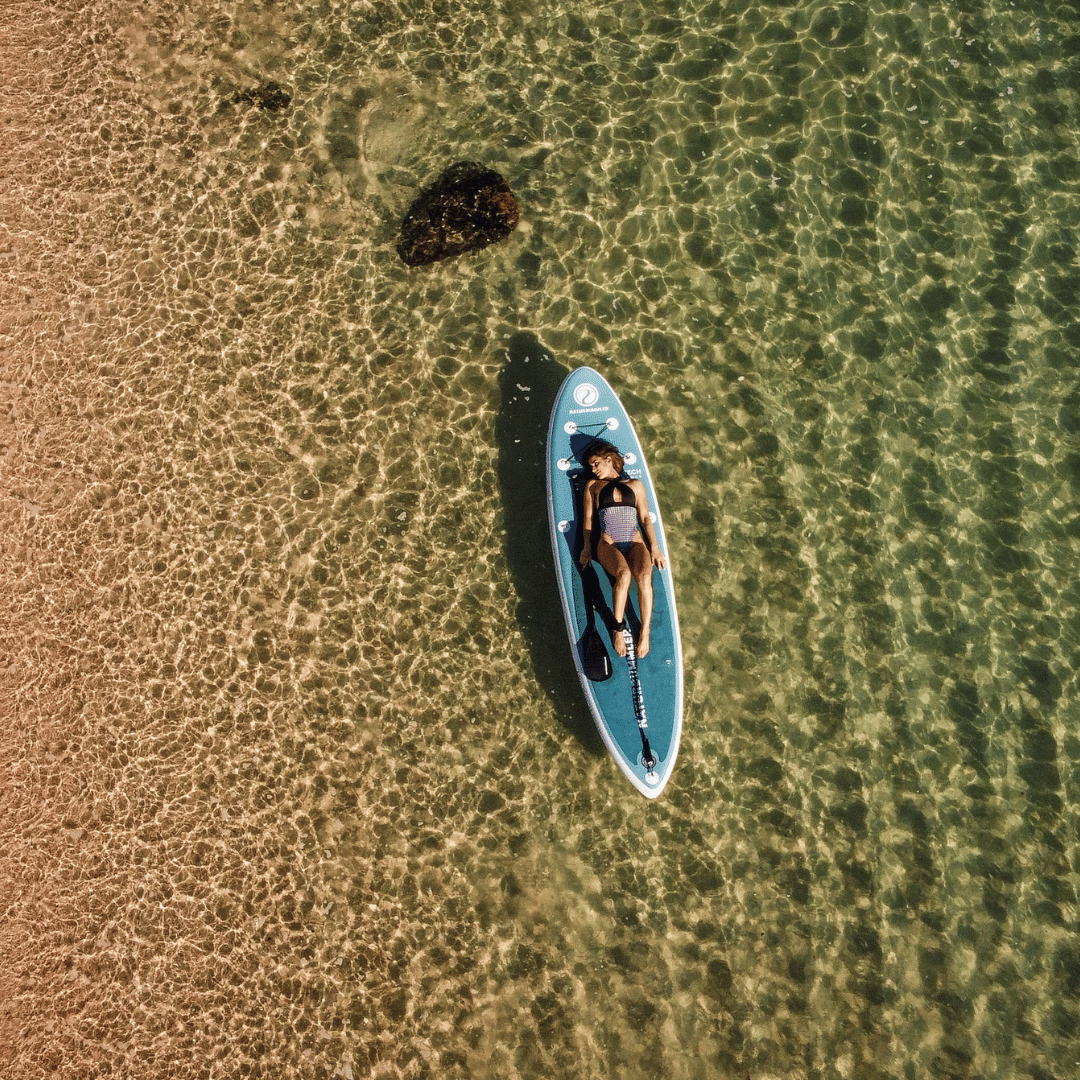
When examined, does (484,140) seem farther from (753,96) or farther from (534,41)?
(753,96)

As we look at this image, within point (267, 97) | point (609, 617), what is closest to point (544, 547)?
point (609, 617)

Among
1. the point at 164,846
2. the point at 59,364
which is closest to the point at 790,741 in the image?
the point at 164,846

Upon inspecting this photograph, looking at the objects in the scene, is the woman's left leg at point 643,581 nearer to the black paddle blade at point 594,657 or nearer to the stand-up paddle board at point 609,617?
the stand-up paddle board at point 609,617

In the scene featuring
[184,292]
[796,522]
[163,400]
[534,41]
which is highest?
[534,41]

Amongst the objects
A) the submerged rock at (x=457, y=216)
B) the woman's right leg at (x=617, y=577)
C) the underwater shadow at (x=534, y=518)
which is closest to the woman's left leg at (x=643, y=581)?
the woman's right leg at (x=617, y=577)

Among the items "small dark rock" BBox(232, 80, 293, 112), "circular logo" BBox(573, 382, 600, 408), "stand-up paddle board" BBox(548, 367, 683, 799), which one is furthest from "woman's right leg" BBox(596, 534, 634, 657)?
"small dark rock" BBox(232, 80, 293, 112)

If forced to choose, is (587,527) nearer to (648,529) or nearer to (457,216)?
(648,529)

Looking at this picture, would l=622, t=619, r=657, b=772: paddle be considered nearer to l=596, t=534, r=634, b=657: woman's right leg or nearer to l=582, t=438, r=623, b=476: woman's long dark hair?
l=596, t=534, r=634, b=657: woman's right leg
